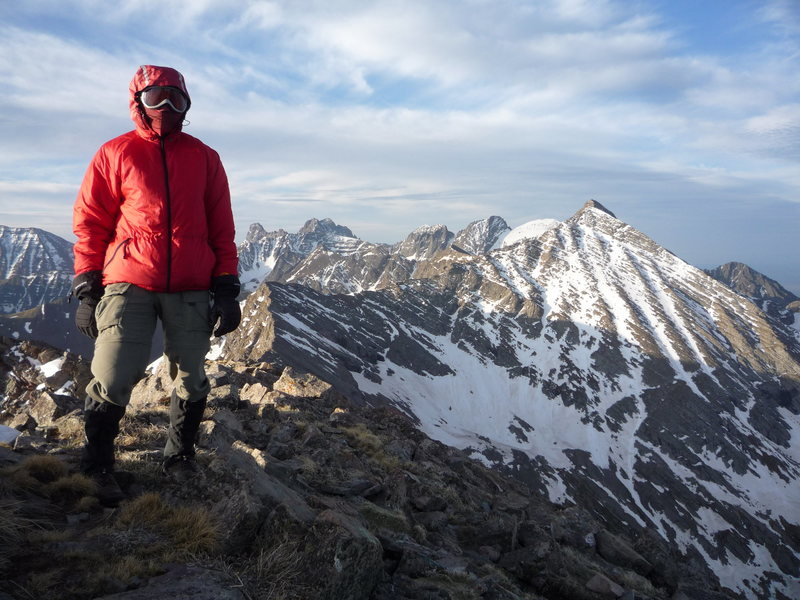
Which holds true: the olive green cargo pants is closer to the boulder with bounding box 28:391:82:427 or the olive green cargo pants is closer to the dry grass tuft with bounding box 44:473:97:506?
the dry grass tuft with bounding box 44:473:97:506

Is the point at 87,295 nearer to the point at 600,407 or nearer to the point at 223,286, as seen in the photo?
the point at 223,286

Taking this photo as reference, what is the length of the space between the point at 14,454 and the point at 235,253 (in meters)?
4.16

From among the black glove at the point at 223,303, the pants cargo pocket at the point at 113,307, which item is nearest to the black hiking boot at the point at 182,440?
the black glove at the point at 223,303

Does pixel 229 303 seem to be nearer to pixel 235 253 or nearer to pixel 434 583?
pixel 235 253

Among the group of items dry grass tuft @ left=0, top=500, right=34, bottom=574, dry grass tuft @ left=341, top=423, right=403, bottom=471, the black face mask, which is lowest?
dry grass tuft @ left=341, top=423, right=403, bottom=471

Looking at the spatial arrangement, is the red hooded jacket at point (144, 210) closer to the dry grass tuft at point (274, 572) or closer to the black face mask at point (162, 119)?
the black face mask at point (162, 119)

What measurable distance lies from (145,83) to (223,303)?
2.68 metres

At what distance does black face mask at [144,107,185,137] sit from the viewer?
5.42m

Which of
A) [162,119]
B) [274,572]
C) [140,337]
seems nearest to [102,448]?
[140,337]

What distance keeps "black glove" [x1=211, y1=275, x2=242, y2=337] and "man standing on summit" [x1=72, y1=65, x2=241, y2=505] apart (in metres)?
0.02

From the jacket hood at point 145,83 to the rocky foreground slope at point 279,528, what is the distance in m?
4.17

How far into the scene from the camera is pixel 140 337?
5.43 m

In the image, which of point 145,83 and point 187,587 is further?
point 145,83

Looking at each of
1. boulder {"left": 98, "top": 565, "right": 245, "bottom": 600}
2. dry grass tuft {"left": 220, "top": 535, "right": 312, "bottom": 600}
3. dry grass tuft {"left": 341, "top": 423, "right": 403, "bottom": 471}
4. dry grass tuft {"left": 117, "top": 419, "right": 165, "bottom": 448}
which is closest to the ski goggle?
boulder {"left": 98, "top": 565, "right": 245, "bottom": 600}
